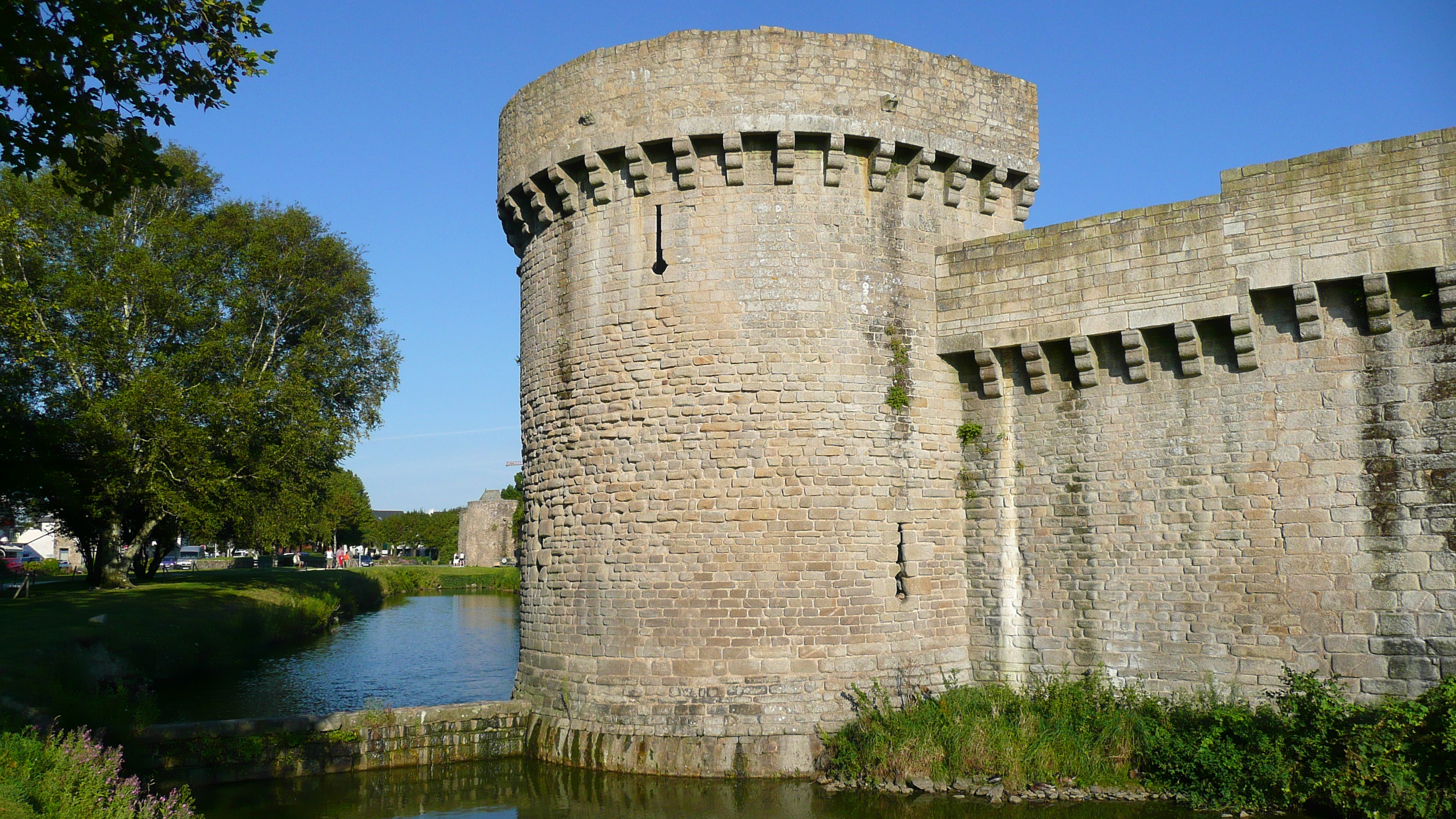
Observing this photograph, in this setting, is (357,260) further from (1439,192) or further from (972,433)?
(1439,192)

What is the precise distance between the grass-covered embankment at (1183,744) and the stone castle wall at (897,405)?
1.43 feet

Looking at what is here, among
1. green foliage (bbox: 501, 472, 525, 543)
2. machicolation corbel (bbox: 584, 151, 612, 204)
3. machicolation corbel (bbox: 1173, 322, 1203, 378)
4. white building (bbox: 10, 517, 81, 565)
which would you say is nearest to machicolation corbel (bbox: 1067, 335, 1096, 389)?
machicolation corbel (bbox: 1173, 322, 1203, 378)

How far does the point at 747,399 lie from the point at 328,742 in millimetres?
6171

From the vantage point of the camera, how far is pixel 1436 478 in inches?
348

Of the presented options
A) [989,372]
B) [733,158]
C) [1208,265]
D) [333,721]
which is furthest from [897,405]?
[333,721]

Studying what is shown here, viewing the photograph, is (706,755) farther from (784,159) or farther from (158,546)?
(158,546)

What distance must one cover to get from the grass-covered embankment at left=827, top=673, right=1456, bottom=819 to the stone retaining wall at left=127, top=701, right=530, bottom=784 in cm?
425

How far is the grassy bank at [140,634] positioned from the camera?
11641 millimetres

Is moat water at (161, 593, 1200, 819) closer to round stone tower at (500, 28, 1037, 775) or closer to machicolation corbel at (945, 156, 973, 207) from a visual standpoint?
round stone tower at (500, 28, 1037, 775)

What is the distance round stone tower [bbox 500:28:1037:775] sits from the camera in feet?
34.8

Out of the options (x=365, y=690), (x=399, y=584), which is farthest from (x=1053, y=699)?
(x=399, y=584)

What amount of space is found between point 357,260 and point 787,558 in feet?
68.5

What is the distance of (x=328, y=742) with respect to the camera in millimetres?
11016

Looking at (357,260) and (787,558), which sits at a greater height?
(357,260)
